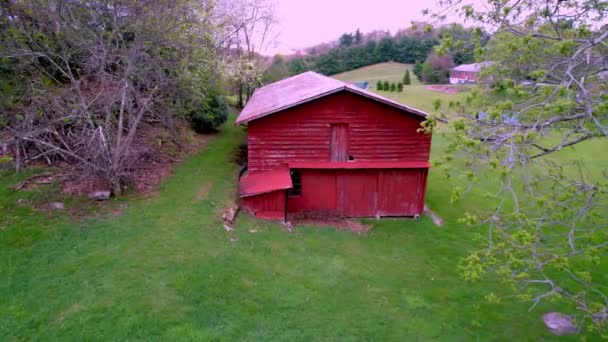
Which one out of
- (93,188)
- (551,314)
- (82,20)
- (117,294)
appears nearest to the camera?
(117,294)

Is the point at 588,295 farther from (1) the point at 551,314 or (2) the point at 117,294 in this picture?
(2) the point at 117,294

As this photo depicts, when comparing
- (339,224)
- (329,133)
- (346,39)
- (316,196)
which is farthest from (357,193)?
(346,39)

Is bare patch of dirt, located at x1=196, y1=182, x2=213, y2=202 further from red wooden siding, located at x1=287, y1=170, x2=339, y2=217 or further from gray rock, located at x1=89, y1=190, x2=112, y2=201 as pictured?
red wooden siding, located at x1=287, y1=170, x2=339, y2=217

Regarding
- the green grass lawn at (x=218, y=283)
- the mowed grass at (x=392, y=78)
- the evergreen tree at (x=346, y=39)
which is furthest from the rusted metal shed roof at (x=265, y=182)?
the evergreen tree at (x=346, y=39)

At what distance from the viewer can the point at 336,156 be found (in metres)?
15.8

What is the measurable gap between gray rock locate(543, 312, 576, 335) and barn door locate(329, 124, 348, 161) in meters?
8.52

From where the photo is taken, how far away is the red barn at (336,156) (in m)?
15.1

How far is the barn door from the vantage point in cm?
1562

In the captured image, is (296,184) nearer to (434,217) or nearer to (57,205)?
(434,217)

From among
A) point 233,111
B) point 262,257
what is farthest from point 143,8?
point 233,111

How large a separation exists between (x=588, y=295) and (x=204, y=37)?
18.2m

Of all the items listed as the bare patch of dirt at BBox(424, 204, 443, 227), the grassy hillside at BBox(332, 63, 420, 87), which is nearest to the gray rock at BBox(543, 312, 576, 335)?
the bare patch of dirt at BBox(424, 204, 443, 227)

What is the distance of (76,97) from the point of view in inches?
548

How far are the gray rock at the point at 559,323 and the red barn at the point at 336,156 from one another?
663 centimetres
